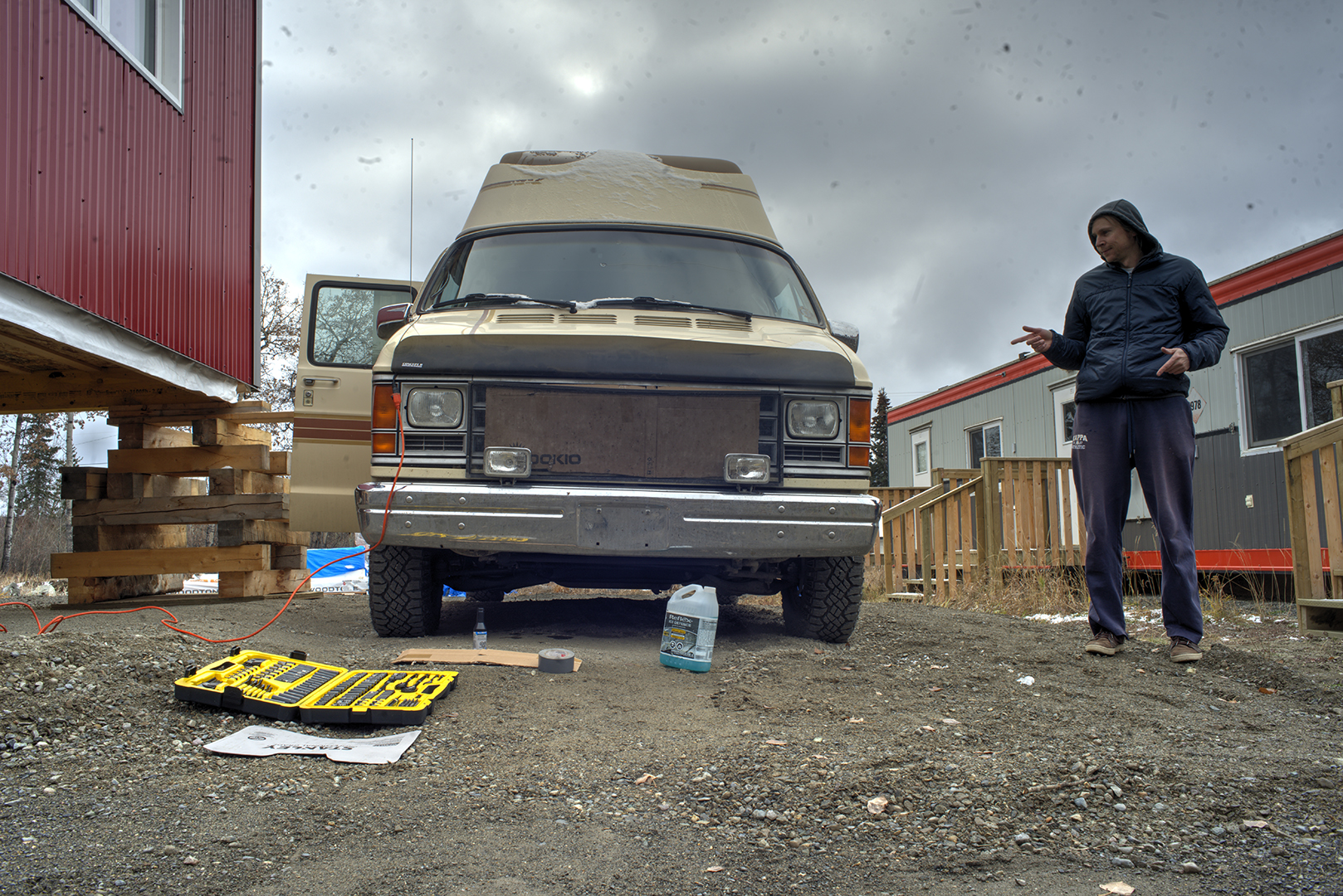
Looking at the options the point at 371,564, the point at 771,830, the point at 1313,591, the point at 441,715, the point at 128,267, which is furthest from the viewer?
the point at 128,267

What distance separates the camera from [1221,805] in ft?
7.34

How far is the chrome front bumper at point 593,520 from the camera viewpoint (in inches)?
140

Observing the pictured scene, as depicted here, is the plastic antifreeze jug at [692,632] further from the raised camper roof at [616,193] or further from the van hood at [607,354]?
the raised camper roof at [616,193]

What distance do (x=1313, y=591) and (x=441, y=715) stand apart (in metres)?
4.49

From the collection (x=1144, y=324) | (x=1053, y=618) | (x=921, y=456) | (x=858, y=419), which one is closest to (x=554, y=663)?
(x=858, y=419)

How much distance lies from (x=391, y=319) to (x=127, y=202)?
9.92ft

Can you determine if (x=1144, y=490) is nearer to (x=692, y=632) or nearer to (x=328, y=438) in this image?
(x=692, y=632)

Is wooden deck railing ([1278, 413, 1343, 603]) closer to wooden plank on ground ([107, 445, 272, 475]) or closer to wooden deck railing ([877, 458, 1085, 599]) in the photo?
wooden deck railing ([877, 458, 1085, 599])

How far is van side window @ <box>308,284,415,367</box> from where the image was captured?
5.08 meters

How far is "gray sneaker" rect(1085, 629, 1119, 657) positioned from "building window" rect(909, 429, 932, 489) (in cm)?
1267

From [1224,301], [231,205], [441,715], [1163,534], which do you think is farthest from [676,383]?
[1224,301]

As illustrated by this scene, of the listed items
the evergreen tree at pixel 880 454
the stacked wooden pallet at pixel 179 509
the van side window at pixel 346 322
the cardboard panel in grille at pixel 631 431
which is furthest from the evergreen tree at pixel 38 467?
the evergreen tree at pixel 880 454

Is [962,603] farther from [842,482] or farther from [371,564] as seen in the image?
[371,564]

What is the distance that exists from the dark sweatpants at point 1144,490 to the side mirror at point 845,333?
45.7 inches
